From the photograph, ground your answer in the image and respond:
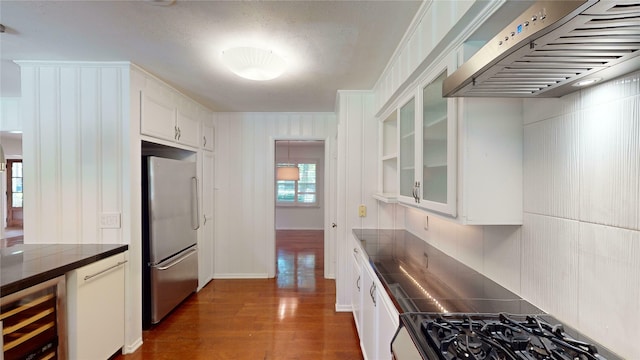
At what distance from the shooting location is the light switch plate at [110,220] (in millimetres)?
2275

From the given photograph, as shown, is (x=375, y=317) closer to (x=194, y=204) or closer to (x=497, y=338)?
(x=497, y=338)

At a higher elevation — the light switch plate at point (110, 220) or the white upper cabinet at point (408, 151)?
the white upper cabinet at point (408, 151)

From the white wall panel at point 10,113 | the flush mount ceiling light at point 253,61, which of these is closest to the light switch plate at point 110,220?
the flush mount ceiling light at point 253,61

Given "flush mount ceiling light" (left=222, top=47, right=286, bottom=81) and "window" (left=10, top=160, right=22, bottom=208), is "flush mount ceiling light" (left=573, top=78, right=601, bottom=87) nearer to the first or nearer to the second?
"flush mount ceiling light" (left=222, top=47, right=286, bottom=81)

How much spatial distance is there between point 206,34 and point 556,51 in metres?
1.82

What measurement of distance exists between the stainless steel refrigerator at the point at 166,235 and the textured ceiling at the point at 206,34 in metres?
0.95

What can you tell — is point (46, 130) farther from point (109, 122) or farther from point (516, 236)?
point (516, 236)

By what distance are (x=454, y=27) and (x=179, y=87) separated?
2.65 meters

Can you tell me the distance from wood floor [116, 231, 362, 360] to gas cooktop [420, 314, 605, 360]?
57.5 inches

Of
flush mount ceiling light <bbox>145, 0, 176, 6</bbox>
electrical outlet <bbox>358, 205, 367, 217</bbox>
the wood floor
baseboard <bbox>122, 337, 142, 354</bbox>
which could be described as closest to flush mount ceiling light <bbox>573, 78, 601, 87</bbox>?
flush mount ceiling light <bbox>145, 0, 176, 6</bbox>

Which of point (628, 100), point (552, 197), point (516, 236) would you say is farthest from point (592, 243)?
point (628, 100)

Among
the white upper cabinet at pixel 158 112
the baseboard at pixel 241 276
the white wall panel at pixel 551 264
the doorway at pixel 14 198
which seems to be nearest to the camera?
the white wall panel at pixel 551 264

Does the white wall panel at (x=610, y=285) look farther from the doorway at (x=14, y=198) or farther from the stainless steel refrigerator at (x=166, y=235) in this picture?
the doorway at (x=14, y=198)

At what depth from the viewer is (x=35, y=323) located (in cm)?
164
